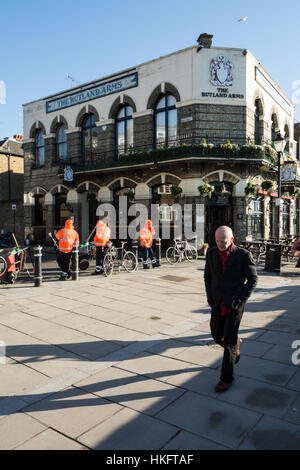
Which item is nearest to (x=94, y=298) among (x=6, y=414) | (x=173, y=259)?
(x=6, y=414)

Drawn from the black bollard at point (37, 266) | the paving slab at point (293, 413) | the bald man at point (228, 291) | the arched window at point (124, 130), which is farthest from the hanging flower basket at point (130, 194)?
the paving slab at point (293, 413)

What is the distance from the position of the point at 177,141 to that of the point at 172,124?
1197 millimetres

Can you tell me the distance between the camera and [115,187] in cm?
2012

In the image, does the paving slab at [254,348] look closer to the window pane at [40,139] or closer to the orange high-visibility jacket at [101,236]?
the orange high-visibility jacket at [101,236]

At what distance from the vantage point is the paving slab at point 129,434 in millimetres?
2873

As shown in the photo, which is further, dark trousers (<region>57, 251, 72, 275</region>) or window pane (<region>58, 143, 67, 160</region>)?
window pane (<region>58, 143, 67, 160</region>)

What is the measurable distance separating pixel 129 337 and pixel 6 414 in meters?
2.41

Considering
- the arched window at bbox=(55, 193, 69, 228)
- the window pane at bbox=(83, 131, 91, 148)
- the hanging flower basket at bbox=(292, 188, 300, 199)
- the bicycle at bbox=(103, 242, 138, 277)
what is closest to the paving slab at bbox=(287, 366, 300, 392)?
the bicycle at bbox=(103, 242, 138, 277)

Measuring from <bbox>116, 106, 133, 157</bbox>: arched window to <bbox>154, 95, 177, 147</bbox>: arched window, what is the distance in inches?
72.2

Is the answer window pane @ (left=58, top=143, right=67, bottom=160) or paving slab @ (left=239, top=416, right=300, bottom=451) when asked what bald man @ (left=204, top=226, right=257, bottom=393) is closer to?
paving slab @ (left=239, top=416, right=300, bottom=451)

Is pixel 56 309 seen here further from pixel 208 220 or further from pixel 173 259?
pixel 208 220

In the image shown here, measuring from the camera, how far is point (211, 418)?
3.25 meters

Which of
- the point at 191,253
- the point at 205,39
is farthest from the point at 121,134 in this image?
the point at 191,253

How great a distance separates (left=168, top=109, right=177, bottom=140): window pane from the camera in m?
17.9
